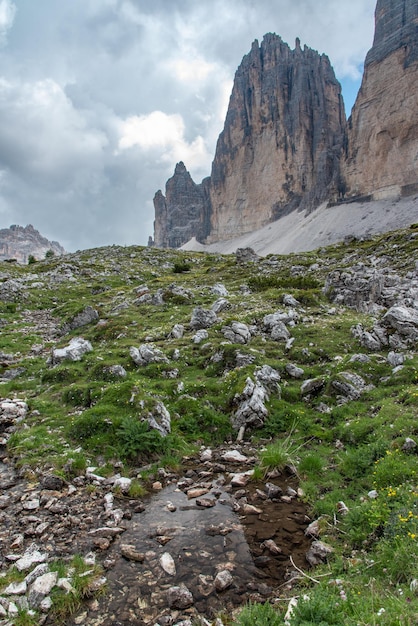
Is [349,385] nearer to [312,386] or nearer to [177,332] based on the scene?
[312,386]

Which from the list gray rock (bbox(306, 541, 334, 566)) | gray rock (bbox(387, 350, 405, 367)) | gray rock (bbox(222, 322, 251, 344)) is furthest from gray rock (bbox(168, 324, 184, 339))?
gray rock (bbox(306, 541, 334, 566))

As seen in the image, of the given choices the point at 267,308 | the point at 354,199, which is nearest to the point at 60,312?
the point at 267,308

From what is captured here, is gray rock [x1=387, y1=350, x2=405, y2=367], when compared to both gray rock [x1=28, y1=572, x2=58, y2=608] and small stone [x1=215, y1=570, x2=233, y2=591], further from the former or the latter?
gray rock [x1=28, y1=572, x2=58, y2=608]

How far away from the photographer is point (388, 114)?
151m

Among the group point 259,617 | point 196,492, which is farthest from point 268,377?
point 259,617

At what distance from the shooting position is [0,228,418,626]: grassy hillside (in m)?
6.54

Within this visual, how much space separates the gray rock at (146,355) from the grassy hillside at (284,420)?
220 mm

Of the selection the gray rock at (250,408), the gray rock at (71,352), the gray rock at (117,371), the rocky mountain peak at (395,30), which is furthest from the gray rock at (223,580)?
the rocky mountain peak at (395,30)

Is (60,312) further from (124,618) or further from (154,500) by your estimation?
(124,618)

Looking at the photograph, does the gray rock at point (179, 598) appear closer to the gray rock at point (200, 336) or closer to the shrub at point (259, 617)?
the shrub at point (259, 617)

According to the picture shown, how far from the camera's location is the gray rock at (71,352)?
1966 centimetres

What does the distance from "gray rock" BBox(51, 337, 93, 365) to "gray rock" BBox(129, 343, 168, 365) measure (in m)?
3.06

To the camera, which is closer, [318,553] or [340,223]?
[318,553]

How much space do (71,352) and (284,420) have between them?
40.3 ft
